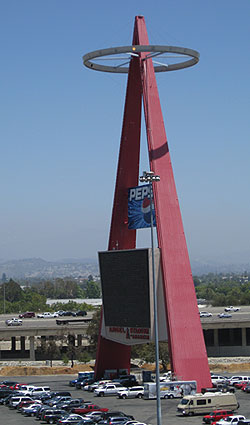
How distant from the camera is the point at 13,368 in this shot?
8838cm

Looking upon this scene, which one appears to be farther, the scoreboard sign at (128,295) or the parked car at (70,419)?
the scoreboard sign at (128,295)

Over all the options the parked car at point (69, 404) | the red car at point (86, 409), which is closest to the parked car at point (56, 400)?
the parked car at point (69, 404)

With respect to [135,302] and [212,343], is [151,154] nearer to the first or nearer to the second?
[135,302]

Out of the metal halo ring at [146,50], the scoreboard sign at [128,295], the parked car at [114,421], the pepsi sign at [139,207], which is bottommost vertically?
the parked car at [114,421]

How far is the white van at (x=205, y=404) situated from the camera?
51125mm

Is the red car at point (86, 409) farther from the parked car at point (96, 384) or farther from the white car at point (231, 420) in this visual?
the parked car at point (96, 384)

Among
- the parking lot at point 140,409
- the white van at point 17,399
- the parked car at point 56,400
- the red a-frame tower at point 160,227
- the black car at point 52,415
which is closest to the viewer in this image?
the parking lot at point 140,409

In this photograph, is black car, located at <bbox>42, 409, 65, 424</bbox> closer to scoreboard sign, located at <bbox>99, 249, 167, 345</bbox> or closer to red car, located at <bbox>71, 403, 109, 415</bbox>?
red car, located at <bbox>71, 403, 109, 415</bbox>

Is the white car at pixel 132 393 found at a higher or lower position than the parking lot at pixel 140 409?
higher

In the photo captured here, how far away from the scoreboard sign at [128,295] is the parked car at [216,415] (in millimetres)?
12452

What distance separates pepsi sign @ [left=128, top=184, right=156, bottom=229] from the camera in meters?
65.7

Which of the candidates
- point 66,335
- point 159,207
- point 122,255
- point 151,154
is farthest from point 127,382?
point 66,335

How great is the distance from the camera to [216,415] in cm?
4788

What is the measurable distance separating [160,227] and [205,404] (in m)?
15.1
